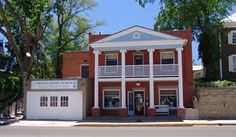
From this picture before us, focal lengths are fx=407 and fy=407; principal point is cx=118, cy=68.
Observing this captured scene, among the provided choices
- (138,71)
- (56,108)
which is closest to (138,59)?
(138,71)

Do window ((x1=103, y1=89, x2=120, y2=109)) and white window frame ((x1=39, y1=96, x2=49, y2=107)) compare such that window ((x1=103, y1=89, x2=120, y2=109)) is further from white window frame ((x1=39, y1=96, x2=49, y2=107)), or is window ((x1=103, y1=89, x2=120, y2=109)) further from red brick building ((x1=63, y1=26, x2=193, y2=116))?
white window frame ((x1=39, y1=96, x2=49, y2=107))

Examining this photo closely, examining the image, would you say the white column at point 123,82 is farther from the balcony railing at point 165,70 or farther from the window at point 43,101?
the window at point 43,101

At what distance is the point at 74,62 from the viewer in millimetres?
44375

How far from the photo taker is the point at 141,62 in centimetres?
3884

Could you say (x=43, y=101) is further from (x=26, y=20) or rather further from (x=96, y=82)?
(x=26, y=20)

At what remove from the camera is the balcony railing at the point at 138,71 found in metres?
36.2

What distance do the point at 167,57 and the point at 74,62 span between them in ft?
36.9

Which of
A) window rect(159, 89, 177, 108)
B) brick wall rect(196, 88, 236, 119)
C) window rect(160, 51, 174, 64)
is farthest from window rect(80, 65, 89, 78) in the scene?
brick wall rect(196, 88, 236, 119)

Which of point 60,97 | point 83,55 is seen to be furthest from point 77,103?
point 83,55

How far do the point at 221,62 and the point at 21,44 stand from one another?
24992 mm

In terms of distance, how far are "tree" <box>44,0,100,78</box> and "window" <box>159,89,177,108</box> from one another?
22719 mm

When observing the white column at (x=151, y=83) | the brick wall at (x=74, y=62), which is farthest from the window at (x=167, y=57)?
the brick wall at (x=74, y=62)

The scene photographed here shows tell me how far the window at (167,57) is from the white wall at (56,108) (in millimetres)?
8376

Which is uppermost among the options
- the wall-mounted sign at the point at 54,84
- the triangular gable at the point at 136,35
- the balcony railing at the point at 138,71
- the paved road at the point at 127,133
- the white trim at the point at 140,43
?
the triangular gable at the point at 136,35
